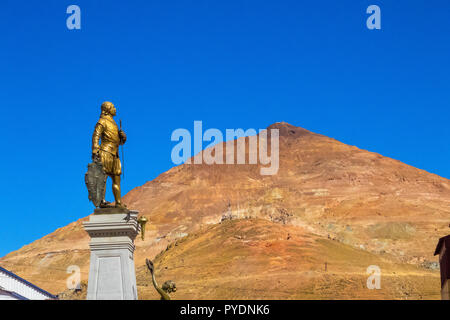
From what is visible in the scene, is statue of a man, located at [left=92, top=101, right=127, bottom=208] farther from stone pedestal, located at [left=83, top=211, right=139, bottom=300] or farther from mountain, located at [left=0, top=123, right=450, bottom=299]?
mountain, located at [left=0, top=123, right=450, bottom=299]

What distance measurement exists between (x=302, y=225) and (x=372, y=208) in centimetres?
1250

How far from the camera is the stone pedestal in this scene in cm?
1316

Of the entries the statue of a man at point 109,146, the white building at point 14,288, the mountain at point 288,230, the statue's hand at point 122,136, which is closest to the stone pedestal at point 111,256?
the statue of a man at point 109,146

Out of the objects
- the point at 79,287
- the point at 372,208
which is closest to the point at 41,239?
the point at 79,287

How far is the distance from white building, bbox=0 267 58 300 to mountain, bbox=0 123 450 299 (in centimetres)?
4279

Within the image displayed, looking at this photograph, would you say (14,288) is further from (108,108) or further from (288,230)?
(288,230)

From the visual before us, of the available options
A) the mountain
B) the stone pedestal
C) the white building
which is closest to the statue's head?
the stone pedestal

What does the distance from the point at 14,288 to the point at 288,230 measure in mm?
66763

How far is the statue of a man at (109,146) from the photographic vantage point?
13.8m

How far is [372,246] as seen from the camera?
96.0m

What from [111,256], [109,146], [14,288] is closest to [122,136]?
[109,146]
